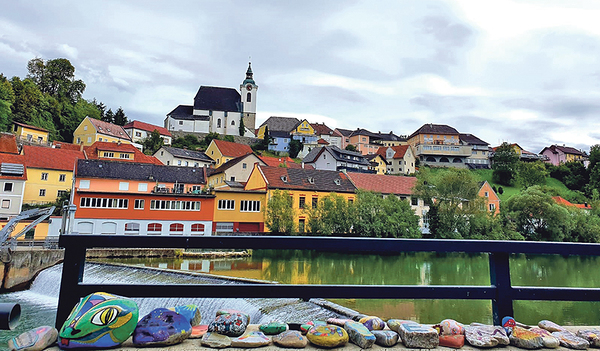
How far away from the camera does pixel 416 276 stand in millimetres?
17828

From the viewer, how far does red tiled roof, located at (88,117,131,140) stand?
59094 mm

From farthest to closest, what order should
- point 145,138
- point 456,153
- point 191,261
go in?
1. point 456,153
2. point 145,138
3. point 191,261

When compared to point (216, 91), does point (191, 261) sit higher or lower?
lower

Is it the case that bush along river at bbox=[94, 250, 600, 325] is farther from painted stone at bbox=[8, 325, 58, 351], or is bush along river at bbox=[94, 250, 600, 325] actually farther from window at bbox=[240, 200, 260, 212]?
painted stone at bbox=[8, 325, 58, 351]

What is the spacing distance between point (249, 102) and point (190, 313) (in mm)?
93746

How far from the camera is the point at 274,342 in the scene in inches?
86.3

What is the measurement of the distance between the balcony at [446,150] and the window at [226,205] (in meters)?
63.1

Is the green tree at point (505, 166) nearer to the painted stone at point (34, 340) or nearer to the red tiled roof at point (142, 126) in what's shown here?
the red tiled roof at point (142, 126)

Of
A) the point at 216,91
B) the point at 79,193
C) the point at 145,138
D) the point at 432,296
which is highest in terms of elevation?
the point at 216,91

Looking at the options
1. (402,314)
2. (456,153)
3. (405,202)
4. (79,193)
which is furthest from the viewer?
(456,153)

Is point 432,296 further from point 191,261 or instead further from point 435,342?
point 191,261

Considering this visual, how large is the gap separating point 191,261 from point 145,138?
5349 centimetres

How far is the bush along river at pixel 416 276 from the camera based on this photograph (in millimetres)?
10523

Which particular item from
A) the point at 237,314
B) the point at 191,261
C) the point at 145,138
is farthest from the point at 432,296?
the point at 145,138
